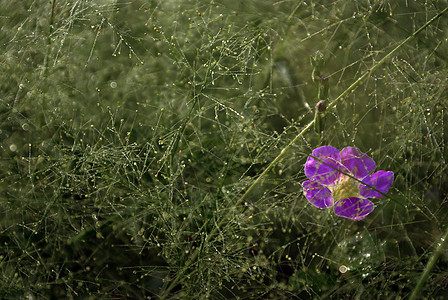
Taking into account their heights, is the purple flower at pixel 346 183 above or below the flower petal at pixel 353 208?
above

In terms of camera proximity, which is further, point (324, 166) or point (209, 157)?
point (209, 157)

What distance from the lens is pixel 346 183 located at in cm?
95

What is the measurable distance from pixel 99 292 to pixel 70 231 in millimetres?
158

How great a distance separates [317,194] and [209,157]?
0.26 m

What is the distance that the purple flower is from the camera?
2.99 ft

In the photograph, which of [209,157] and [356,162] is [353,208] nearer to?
[356,162]

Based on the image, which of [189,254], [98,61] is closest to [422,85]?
[189,254]

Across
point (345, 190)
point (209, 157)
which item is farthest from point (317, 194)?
point (209, 157)

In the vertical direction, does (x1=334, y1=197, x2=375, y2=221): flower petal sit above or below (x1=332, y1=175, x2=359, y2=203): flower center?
below

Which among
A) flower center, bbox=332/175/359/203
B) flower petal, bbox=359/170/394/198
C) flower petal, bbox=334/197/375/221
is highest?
flower petal, bbox=359/170/394/198

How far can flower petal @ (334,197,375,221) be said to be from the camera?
36.4 inches

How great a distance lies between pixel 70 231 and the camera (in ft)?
3.49

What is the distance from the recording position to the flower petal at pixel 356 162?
0.92 metres

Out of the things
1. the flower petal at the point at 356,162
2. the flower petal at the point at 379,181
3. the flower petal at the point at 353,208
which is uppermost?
the flower petal at the point at 356,162
